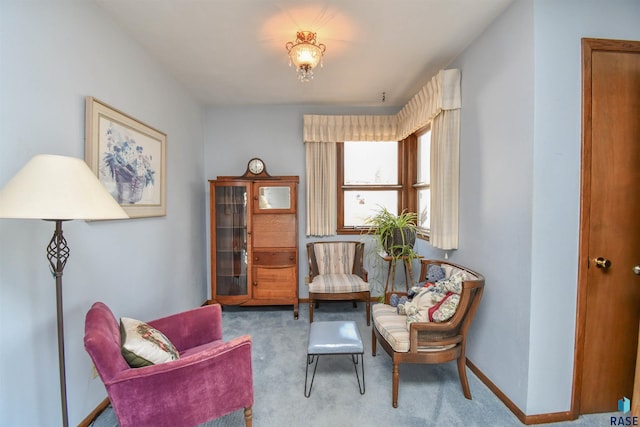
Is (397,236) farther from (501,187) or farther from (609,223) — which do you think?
(609,223)

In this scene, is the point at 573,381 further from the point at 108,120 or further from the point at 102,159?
the point at 108,120

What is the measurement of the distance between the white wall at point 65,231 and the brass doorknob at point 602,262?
3.05m

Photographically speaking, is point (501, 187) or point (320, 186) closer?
point (501, 187)

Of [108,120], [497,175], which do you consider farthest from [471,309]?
[108,120]

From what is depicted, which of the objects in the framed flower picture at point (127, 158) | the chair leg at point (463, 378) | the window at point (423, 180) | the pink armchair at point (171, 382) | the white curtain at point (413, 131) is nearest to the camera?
the pink armchair at point (171, 382)

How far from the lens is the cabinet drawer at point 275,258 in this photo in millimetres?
3385

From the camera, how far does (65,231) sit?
1.56m

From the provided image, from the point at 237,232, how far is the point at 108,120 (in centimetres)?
183

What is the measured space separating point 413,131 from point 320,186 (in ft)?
4.29

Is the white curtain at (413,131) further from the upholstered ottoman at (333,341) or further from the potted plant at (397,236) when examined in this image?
the upholstered ottoman at (333,341)

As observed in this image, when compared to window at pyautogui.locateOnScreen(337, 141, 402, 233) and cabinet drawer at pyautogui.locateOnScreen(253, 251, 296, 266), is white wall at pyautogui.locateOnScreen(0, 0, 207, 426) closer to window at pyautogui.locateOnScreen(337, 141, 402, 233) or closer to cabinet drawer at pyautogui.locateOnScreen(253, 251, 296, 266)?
cabinet drawer at pyautogui.locateOnScreen(253, 251, 296, 266)

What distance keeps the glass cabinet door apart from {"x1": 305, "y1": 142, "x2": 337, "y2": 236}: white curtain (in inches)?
33.2

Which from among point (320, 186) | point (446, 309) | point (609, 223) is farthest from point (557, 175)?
point (320, 186)

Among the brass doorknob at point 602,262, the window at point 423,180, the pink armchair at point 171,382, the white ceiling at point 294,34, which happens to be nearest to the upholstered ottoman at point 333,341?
the pink armchair at point 171,382
